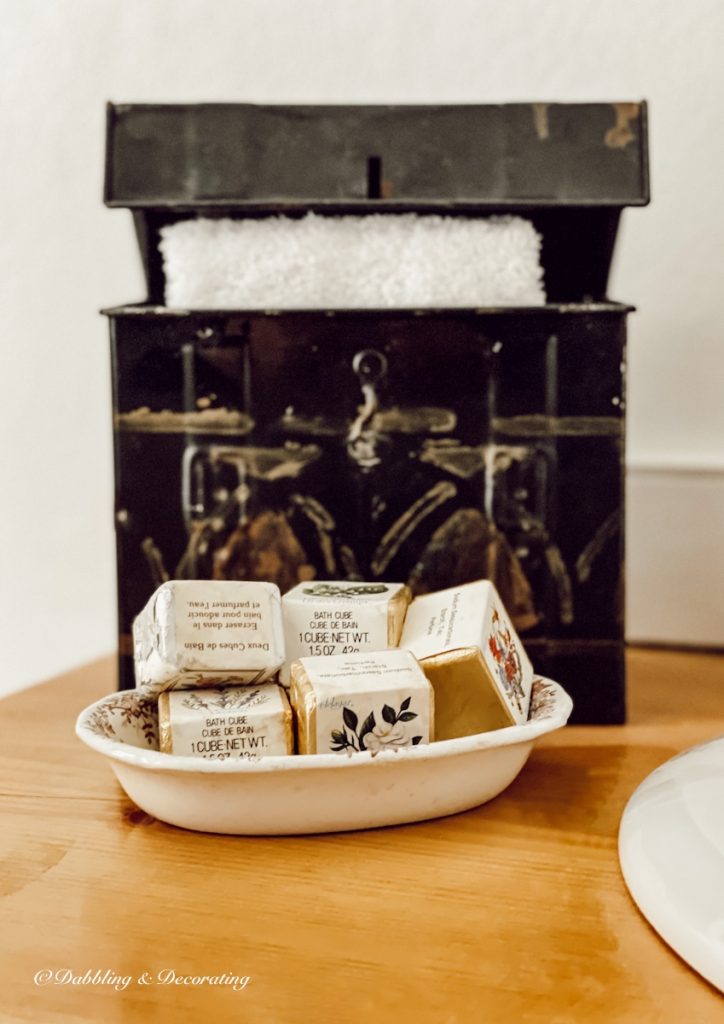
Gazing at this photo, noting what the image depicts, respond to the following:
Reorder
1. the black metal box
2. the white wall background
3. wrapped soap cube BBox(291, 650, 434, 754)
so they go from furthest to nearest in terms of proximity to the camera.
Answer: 1. the white wall background
2. the black metal box
3. wrapped soap cube BBox(291, 650, 434, 754)

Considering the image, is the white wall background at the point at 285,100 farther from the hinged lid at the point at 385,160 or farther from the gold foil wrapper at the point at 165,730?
the gold foil wrapper at the point at 165,730

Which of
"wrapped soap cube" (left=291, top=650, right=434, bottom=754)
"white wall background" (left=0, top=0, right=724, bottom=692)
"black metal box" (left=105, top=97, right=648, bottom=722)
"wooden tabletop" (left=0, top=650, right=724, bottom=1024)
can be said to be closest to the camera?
"wooden tabletop" (left=0, top=650, right=724, bottom=1024)

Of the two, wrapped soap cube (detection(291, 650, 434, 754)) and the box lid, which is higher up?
the box lid

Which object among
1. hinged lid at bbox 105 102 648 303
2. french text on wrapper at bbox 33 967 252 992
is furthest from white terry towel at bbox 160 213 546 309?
french text on wrapper at bbox 33 967 252 992

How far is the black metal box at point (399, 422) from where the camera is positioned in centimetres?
72

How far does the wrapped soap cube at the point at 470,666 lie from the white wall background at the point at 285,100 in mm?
419

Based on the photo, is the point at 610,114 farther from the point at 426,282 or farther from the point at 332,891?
the point at 332,891

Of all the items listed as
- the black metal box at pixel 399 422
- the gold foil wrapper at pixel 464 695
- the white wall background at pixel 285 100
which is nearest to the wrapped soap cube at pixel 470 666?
the gold foil wrapper at pixel 464 695

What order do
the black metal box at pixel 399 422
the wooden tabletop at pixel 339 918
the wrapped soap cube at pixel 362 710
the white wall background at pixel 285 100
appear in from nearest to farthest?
1. the wooden tabletop at pixel 339 918
2. the wrapped soap cube at pixel 362 710
3. the black metal box at pixel 399 422
4. the white wall background at pixel 285 100

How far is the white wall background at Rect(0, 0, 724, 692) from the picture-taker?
3.13 ft

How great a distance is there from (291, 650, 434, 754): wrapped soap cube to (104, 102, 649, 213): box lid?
34 centimetres

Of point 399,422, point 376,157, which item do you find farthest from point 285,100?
point 399,422

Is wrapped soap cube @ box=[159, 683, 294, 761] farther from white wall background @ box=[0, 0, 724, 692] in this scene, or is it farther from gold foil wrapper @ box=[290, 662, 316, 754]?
white wall background @ box=[0, 0, 724, 692]

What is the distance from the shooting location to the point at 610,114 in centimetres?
74
